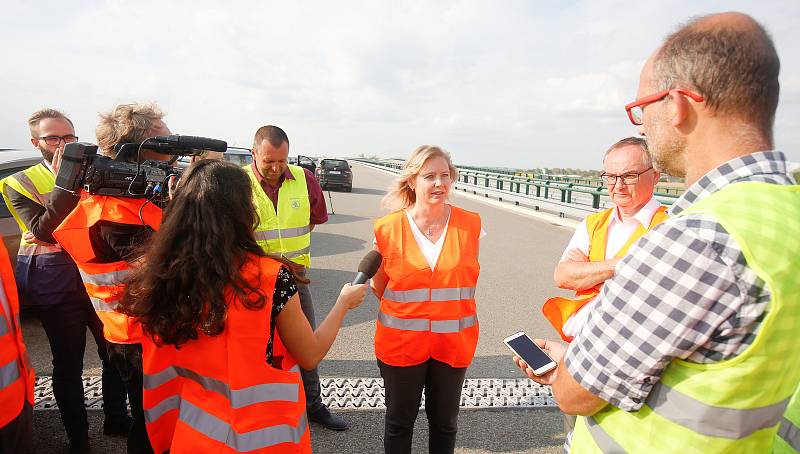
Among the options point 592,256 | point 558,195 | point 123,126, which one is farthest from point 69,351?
point 558,195

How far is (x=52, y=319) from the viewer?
122 inches

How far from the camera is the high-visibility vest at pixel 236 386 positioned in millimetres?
1666

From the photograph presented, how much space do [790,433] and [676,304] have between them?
2.35 ft

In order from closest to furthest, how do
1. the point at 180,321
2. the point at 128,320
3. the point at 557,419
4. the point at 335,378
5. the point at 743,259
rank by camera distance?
the point at 743,259 < the point at 180,321 < the point at 128,320 < the point at 557,419 < the point at 335,378

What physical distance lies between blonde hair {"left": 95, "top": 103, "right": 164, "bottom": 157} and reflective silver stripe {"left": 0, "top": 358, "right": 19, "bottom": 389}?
4.30 ft

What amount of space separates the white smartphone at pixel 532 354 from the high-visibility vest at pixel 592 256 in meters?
0.74

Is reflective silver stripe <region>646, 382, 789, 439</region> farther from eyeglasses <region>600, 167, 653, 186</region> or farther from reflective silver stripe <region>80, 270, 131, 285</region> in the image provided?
reflective silver stripe <region>80, 270, 131, 285</region>

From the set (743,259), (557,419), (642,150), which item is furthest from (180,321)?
(557,419)

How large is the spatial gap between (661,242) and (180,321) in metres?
1.51

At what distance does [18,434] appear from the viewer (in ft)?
6.15

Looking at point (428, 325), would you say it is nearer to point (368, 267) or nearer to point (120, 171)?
point (368, 267)

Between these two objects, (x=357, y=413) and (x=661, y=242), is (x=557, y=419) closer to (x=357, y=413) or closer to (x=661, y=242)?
(x=357, y=413)

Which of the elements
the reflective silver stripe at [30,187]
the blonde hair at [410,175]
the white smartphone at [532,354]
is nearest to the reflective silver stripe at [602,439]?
the white smartphone at [532,354]

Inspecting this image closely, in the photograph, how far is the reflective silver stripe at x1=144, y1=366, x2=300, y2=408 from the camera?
5.53ft
